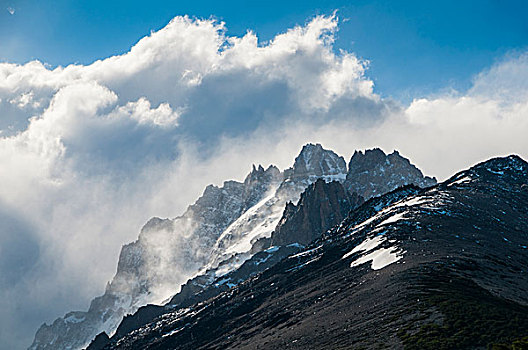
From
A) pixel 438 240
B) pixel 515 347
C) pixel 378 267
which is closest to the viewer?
pixel 515 347

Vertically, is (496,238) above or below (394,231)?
below

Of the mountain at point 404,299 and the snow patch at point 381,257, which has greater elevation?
the snow patch at point 381,257

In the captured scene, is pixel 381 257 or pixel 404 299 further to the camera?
pixel 381 257

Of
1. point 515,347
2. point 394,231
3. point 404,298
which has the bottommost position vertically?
point 515,347

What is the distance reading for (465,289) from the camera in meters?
109

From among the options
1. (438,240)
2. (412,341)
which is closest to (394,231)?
(438,240)

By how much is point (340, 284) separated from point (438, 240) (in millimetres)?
35499

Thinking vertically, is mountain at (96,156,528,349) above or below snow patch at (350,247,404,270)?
below

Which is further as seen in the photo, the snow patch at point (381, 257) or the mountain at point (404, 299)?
the snow patch at point (381, 257)

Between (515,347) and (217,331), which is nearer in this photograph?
(515,347)

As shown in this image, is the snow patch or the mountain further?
the snow patch

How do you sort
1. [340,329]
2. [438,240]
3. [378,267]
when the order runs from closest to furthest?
[340,329], [378,267], [438,240]

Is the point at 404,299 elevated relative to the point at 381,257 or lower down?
lower down

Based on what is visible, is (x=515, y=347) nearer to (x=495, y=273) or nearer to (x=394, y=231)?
(x=495, y=273)
